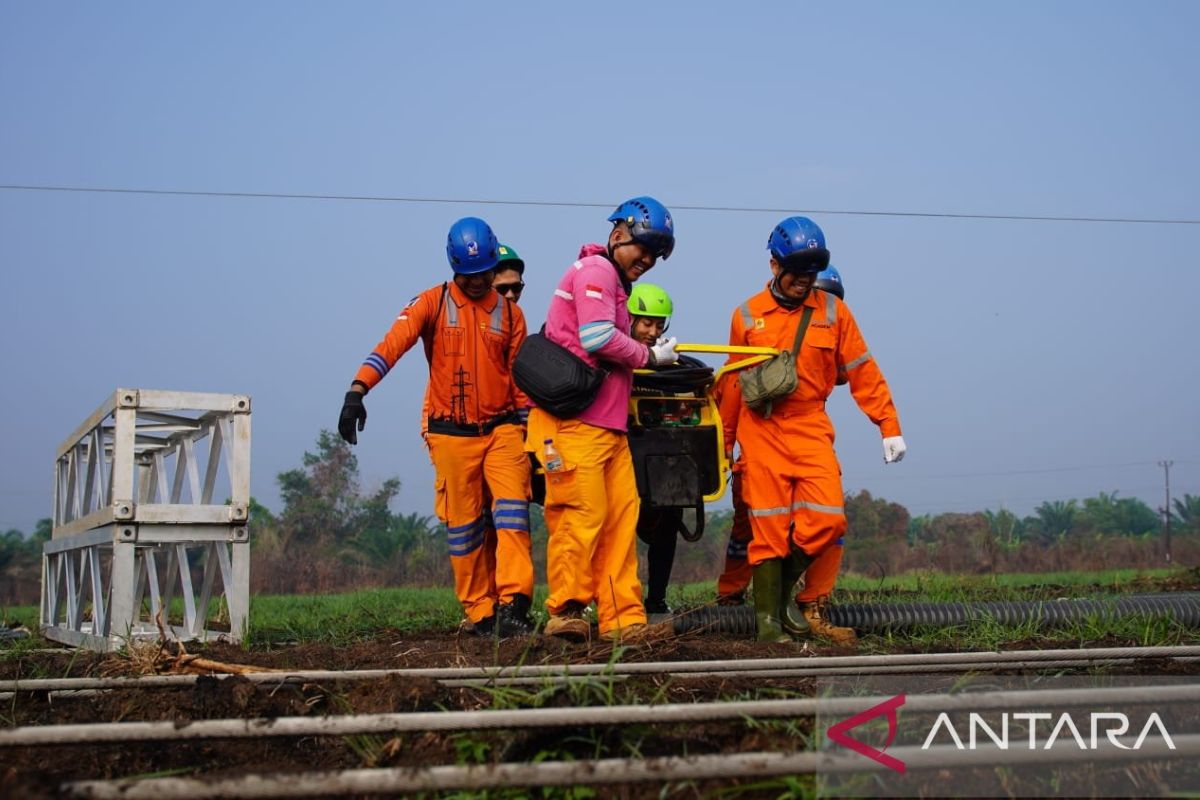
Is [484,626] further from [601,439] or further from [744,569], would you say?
[744,569]

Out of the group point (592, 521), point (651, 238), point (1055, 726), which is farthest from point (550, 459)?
point (1055, 726)

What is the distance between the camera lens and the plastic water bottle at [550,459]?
6.34 metres

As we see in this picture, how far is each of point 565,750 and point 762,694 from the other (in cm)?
100

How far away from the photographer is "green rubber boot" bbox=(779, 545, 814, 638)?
6914mm

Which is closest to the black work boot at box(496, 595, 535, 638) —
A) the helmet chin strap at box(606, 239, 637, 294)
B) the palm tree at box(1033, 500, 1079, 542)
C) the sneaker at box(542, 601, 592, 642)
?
the sneaker at box(542, 601, 592, 642)

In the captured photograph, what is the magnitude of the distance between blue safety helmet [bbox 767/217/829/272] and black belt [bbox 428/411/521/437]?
5.89ft

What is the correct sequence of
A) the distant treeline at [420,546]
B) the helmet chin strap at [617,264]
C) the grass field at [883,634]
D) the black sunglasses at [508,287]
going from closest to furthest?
the grass field at [883,634], the helmet chin strap at [617,264], the black sunglasses at [508,287], the distant treeline at [420,546]

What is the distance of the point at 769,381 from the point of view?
22.4 ft

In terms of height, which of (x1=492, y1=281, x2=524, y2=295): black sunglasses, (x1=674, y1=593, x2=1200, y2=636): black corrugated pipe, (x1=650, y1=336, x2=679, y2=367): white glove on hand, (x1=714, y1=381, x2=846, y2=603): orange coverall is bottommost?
(x1=674, y1=593, x2=1200, y2=636): black corrugated pipe

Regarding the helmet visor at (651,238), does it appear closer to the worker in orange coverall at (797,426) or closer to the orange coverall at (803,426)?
the worker in orange coverall at (797,426)

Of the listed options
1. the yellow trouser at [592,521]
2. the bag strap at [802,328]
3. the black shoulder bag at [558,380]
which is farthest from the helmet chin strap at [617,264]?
the bag strap at [802,328]

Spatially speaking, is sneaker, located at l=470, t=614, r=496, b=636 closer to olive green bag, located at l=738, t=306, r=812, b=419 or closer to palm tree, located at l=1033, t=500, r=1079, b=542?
olive green bag, located at l=738, t=306, r=812, b=419

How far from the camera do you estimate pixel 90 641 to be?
7.35 meters

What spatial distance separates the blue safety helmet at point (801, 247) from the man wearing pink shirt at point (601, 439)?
0.77m
